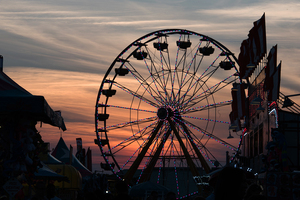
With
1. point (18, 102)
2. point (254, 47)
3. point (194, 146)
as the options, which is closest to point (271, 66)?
point (254, 47)

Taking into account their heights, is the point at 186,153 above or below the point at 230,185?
above

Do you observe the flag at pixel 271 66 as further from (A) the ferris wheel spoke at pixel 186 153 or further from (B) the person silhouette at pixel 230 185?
(B) the person silhouette at pixel 230 185

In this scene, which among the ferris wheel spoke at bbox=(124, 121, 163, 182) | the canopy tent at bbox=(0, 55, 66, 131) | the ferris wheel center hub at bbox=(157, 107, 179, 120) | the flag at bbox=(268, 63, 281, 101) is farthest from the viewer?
the ferris wheel spoke at bbox=(124, 121, 163, 182)

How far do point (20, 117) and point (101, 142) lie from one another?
65.6 ft

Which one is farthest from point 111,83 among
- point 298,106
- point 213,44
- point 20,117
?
point 20,117

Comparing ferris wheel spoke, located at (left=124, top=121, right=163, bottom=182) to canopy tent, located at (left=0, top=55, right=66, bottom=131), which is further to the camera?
ferris wheel spoke, located at (left=124, top=121, right=163, bottom=182)

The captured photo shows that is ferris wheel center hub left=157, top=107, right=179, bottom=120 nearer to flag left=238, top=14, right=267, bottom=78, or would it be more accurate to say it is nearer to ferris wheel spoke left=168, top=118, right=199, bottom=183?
ferris wheel spoke left=168, top=118, right=199, bottom=183

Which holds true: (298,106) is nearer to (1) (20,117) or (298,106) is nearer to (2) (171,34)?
(2) (171,34)

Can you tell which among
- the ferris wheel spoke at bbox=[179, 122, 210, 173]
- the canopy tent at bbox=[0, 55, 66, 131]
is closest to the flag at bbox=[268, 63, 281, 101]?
the ferris wheel spoke at bbox=[179, 122, 210, 173]

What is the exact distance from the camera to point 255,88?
2828cm

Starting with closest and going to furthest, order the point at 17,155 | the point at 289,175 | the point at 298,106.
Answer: the point at 17,155 → the point at 289,175 → the point at 298,106

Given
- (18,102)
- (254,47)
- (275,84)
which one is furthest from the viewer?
(254,47)

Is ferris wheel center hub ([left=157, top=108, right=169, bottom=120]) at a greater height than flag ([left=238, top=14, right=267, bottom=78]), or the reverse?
flag ([left=238, top=14, right=267, bottom=78])

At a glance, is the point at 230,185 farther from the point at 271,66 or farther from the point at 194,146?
the point at 194,146
